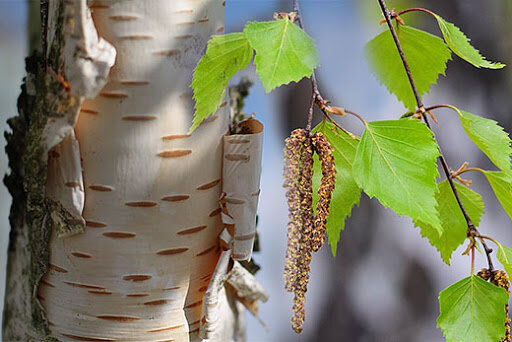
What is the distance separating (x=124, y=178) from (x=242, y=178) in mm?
92

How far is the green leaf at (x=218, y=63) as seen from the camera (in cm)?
34

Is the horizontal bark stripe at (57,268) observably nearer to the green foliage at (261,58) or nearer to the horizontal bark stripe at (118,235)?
the horizontal bark stripe at (118,235)

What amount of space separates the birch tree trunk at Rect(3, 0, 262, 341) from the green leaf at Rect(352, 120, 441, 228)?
0.13 m

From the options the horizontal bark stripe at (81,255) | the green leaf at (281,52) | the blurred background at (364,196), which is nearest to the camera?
the green leaf at (281,52)

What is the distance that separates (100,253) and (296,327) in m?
0.16

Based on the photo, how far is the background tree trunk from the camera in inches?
14.3

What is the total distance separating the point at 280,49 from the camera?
0.31 meters

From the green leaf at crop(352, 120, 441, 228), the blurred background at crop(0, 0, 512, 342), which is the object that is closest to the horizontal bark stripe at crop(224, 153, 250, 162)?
the green leaf at crop(352, 120, 441, 228)

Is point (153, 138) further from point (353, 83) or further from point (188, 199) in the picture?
point (353, 83)

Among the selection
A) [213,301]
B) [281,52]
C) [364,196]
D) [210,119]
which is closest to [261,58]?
[281,52]

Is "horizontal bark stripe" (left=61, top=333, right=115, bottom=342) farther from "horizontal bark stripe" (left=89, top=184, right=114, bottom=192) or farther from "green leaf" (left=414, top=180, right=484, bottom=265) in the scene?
"green leaf" (left=414, top=180, right=484, bottom=265)

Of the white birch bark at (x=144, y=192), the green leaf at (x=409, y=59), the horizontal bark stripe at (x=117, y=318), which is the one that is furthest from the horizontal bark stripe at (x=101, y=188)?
the green leaf at (x=409, y=59)

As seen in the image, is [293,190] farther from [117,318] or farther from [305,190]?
[117,318]

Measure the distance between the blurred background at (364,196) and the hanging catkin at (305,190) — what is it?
1.94ft
